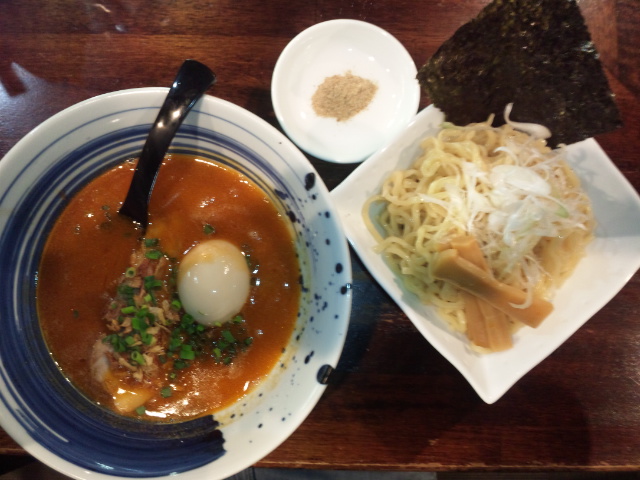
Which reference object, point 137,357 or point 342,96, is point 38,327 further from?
point 342,96

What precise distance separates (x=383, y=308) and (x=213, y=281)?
2.28 feet

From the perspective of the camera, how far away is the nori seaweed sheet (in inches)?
61.1

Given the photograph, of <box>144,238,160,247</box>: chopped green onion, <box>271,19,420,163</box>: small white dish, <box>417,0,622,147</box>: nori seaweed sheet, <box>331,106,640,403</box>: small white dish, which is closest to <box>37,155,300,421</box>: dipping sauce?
<box>144,238,160,247</box>: chopped green onion

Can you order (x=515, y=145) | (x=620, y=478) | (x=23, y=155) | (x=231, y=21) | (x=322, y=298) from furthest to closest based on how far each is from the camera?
(x=620, y=478) → (x=231, y=21) → (x=515, y=145) → (x=322, y=298) → (x=23, y=155)

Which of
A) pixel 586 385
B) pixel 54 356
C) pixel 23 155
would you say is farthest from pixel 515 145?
pixel 54 356

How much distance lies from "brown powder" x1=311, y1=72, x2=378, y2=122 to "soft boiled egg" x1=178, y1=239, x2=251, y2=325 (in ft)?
2.67

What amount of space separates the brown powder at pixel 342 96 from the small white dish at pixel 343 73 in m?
0.02

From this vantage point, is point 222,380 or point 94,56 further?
point 94,56

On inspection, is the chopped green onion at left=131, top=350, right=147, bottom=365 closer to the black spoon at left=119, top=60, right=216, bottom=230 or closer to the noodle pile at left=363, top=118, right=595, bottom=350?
the black spoon at left=119, top=60, right=216, bottom=230

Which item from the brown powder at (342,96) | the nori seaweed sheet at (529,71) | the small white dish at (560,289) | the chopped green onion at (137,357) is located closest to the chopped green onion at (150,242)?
the chopped green onion at (137,357)

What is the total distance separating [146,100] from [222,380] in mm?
955

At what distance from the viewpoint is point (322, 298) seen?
56.0 inches

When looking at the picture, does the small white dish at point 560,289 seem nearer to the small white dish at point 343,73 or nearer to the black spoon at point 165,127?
the small white dish at point 343,73

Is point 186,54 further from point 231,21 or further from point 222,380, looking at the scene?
point 222,380
